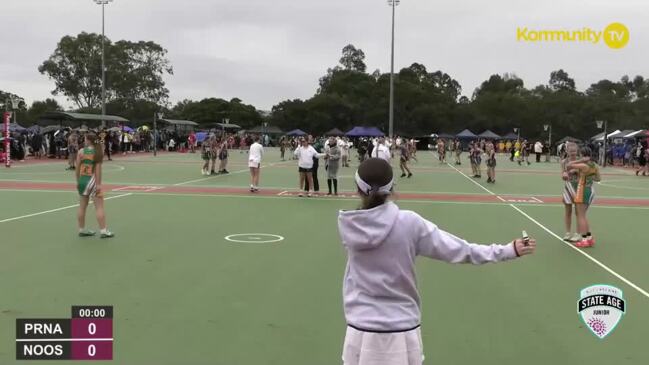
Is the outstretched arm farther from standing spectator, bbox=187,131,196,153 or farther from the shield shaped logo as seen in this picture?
standing spectator, bbox=187,131,196,153

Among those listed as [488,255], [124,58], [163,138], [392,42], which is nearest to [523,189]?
[488,255]

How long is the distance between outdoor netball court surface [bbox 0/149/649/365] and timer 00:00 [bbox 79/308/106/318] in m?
0.16

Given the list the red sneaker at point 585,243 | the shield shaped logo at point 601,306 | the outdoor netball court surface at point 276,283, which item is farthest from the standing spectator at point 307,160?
the shield shaped logo at point 601,306

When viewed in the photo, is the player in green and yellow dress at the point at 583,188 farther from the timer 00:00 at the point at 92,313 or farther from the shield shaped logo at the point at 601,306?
the timer 00:00 at the point at 92,313

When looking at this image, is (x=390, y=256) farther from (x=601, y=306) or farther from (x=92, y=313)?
(x=92, y=313)

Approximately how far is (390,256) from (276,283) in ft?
14.6

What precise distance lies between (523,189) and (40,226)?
15506 millimetres

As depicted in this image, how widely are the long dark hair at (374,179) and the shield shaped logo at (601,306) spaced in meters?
1.86

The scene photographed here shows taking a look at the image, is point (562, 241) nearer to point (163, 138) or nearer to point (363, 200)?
point (363, 200)

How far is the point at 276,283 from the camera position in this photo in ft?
23.9

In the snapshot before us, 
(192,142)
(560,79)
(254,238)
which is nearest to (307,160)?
(254,238)

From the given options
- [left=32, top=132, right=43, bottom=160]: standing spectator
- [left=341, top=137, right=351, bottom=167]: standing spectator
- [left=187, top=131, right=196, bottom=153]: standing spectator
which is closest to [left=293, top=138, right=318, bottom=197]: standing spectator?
[left=341, top=137, right=351, bottom=167]: standing spectator

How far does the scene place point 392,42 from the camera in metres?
47.3
